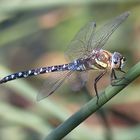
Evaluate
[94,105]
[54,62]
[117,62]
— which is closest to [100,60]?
[117,62]

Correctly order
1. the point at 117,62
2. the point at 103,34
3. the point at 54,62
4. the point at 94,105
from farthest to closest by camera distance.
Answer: the point at 54,62 < the point at 103,34 < the point at 117,62 < the point at 94,105

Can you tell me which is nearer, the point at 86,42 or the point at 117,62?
the point at 117,62

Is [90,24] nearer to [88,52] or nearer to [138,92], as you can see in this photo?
[88,52]

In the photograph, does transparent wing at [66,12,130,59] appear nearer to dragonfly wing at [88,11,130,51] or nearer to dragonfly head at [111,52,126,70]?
dragonfly wing at [88,11,130,51]

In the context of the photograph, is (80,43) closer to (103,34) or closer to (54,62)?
(103,34)

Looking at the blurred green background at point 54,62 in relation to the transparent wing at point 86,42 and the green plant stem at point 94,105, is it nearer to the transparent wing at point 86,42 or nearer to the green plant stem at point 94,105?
the transparent wing at point 86,42
